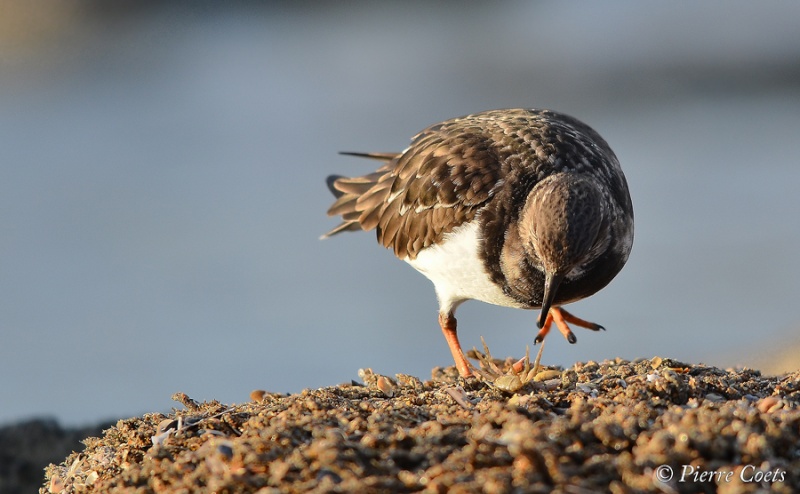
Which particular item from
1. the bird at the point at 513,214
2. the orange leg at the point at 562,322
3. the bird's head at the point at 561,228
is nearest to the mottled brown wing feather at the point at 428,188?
the bird at the point at 513,214

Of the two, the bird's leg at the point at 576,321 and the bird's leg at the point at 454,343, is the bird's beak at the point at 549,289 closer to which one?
the bird's leg at the point at 454,343

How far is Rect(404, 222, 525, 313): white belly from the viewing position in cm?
444

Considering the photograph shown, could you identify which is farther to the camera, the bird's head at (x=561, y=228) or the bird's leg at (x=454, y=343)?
the bird's leg at (x=454, y=343)

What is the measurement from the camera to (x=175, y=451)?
2881 millimetres

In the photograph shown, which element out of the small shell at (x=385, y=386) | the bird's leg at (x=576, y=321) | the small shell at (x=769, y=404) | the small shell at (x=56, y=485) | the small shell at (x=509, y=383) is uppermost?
the bird's leg at (x=576, y=321)

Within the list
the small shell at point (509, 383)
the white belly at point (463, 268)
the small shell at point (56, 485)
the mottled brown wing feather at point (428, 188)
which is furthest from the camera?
the mottled brown wing feather at point (428, 188)

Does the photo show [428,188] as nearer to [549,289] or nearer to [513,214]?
[513,214]

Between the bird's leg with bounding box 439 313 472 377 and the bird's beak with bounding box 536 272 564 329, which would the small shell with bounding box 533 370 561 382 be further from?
the bird's leg with bounding box 439 313 472 377

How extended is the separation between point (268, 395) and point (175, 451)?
0.90m

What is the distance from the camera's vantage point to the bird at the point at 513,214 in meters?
4.10

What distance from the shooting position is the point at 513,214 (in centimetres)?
434

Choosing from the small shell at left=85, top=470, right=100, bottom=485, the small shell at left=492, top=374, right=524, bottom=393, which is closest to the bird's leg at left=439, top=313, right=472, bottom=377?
the small shell at left=492, top=374, right=524, bottom=393

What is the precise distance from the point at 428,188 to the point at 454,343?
35.0 inches

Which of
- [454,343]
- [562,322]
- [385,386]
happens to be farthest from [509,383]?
[562,322]
